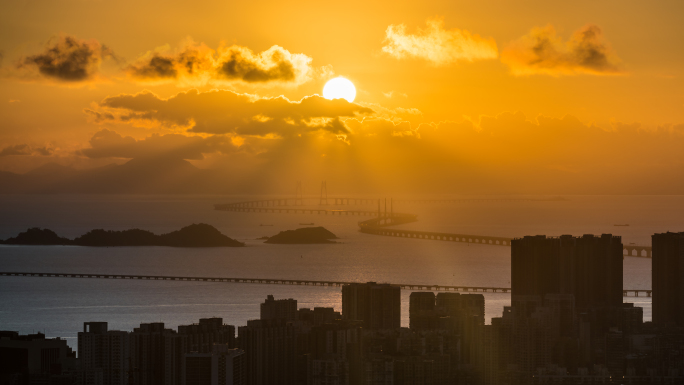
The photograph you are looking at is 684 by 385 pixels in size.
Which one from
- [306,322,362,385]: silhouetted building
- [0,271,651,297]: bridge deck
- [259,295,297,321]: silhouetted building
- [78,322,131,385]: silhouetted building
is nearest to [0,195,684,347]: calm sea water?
[0,271,651,297]: bridge deck

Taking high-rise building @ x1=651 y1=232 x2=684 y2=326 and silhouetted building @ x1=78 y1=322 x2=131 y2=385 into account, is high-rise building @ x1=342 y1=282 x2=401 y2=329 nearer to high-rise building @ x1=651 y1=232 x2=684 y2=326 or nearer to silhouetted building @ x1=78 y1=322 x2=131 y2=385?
silhouetted building @ x1=78 y1=322 x2=131 y2=385

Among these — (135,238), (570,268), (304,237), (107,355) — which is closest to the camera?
(107,355)

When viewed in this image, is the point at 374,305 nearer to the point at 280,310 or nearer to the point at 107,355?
the point at 280,310

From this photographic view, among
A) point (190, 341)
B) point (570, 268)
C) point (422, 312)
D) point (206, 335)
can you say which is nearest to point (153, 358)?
point (190, 341)

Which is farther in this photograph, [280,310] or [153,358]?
[280,310]

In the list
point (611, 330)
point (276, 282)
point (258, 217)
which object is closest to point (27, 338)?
point (611, 330)

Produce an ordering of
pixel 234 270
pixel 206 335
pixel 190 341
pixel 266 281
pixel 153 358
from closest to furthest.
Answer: pixel 153 358
pixel 190 341
pixel 206 335
pixel 266 281
pixel 234 270

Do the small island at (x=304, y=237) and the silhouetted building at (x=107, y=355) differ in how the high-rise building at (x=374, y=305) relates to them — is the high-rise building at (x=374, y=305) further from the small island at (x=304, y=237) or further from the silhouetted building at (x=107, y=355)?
the small island at (x=304, y=237)
